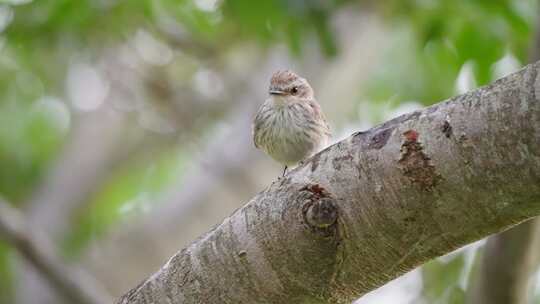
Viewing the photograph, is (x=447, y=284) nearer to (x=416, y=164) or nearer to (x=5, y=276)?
(x=416, y=164)

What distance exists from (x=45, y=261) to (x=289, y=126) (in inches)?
83.1

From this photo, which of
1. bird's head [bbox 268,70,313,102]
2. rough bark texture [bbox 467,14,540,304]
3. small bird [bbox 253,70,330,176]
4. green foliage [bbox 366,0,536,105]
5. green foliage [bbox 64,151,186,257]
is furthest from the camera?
green foliage [bbox 64,151,186,257]

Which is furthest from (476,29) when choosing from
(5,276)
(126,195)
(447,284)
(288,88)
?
(5,276)

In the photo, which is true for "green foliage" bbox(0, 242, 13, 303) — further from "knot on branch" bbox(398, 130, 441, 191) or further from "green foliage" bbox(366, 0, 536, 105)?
"knot on branch" bbox(398, 130, 441, 191)

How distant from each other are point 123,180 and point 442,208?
306 inches

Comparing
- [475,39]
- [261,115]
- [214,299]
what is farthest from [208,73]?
[214,299]

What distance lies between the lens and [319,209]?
2.29 metres

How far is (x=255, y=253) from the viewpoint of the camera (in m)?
2.45

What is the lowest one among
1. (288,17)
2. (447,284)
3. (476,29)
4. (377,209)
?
(377,209)

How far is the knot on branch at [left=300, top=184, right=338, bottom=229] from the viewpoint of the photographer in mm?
2281

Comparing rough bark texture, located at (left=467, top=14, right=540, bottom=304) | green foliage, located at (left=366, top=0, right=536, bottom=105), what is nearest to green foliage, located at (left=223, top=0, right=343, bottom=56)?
green foliage, located at (left=366, top=0, right=536, bottom=105)

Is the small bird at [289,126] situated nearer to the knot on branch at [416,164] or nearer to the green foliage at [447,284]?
the green foliage at [447,284]

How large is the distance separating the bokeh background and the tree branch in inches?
8.8

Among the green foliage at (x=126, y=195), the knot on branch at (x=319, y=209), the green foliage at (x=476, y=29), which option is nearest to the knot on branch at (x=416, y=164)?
the knot on branch at (x=319, y=209)
